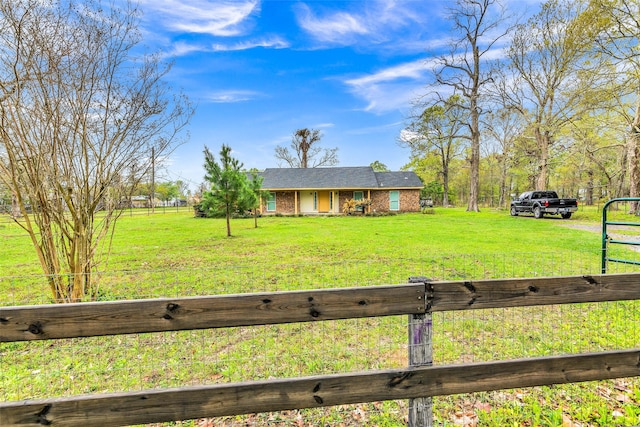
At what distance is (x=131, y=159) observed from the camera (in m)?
5.02

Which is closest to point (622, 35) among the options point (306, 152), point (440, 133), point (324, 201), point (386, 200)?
point (386, 200)

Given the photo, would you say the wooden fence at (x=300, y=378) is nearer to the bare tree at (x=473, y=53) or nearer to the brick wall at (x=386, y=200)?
the brick wall at (x=386, y=200)

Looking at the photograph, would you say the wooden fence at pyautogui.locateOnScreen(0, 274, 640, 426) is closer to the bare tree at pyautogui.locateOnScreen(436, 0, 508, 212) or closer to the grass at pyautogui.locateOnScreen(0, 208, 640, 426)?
the grass at pyautogui.locateOnScreen(0, 208, 640, 426)

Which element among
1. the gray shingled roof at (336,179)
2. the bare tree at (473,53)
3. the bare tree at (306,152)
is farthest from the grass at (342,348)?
the bare tree at (306,152)

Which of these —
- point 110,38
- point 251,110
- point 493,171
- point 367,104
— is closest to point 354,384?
point 110,38

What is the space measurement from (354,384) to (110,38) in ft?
18.0

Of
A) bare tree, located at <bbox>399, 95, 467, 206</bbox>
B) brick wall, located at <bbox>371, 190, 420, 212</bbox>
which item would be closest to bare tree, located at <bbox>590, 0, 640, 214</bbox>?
bare tree, located at <bbox>399, 95, 467, 206</bbox>

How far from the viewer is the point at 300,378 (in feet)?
5.08

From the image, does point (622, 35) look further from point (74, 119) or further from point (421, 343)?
point (74, 119)

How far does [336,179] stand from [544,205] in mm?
14078

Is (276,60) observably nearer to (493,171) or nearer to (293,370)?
(293,370)

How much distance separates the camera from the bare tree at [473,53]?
2195 cm

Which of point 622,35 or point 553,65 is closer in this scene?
point 622,35

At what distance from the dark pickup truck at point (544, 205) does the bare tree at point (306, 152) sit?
26625 mm
